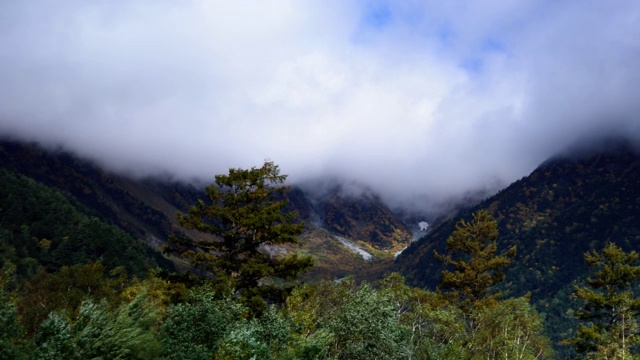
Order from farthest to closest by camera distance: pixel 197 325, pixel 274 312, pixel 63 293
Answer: pixel 63 293 < pixel 274 312 < pixel 197 325

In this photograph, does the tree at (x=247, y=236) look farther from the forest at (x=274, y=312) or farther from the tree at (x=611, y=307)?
the tree at (x=611, y=307)

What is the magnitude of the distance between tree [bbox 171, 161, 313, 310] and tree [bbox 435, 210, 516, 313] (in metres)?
24.2

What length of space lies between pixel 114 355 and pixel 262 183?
57.6 ft

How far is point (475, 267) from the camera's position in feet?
169

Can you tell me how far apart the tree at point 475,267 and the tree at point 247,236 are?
24.2 metres

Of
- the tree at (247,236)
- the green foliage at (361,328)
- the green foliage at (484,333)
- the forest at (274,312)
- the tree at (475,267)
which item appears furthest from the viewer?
the tree at (475,267)

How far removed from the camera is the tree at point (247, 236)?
33125mm

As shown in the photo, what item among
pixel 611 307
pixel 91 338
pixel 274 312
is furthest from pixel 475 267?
pixel 91 338

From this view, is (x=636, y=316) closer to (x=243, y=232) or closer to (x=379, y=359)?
(x=379, y=359)

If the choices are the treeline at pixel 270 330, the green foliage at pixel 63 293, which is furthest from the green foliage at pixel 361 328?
the green foliage at pixel 63 293

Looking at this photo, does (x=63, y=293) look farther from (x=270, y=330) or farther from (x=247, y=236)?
(x=270, y=330)

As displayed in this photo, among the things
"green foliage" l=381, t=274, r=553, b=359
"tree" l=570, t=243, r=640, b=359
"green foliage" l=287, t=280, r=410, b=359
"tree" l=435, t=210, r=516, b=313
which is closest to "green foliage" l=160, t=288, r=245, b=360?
"green foliage" l=287, t=280, r=410, b=359

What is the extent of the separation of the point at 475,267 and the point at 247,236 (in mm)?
30328

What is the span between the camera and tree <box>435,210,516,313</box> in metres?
51.1
